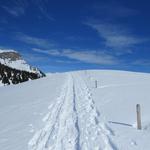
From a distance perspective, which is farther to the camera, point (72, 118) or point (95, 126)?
point (72, 118)

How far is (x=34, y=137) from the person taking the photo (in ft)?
32.8

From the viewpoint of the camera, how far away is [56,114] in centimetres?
1429

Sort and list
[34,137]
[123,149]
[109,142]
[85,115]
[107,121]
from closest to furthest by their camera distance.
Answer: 1. [123,149]
2. [109,142]
3. [34,137]
4. [107,121]
5. [85,115]

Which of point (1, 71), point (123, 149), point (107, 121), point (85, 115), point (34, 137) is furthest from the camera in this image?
point (1, 71)

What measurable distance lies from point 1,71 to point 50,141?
440 ft

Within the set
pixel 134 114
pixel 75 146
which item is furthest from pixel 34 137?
pixel 134 114

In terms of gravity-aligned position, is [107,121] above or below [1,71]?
below

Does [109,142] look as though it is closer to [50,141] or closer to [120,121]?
[50,141]

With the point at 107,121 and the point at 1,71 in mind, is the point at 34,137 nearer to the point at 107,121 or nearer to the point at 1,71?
the point at 107,121

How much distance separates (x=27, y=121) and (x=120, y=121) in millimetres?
4285

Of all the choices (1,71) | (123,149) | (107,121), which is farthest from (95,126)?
(1,71)

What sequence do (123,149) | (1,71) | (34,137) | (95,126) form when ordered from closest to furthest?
(123,149) < (34,137) < (95,126) < (1,71)

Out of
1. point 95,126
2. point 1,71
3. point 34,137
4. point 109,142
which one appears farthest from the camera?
point 1,71

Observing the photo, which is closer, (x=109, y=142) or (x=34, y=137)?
(x=109, y=142)
